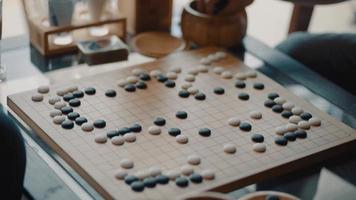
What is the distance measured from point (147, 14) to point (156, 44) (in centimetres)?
9

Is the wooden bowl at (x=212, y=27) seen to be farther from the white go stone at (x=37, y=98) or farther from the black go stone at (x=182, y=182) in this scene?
the black go stone at (x=182, y=182)

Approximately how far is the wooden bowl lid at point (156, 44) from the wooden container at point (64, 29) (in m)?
0.04

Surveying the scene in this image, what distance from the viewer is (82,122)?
126cm

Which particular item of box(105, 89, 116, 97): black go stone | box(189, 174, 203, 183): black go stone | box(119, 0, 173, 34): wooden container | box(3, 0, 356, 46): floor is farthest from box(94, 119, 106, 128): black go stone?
box(3, 0, 356, 46): floor

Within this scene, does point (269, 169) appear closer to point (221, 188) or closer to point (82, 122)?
point (221, 188)

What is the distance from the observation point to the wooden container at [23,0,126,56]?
151cm

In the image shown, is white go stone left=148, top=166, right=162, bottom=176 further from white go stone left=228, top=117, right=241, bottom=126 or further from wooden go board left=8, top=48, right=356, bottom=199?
white go stone left=228, top=117, right=241, bottom=126

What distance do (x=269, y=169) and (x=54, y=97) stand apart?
42 cm

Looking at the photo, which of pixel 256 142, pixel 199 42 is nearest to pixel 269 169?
pixel 256 142

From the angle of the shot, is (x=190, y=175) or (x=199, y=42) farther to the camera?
(x=199, y=42)

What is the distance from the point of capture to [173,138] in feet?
4.03

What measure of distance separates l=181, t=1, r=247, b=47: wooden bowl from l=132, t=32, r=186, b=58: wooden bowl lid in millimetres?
35

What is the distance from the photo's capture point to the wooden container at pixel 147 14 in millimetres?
1642

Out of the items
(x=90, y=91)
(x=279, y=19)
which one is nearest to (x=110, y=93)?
(x=90, y=91)
